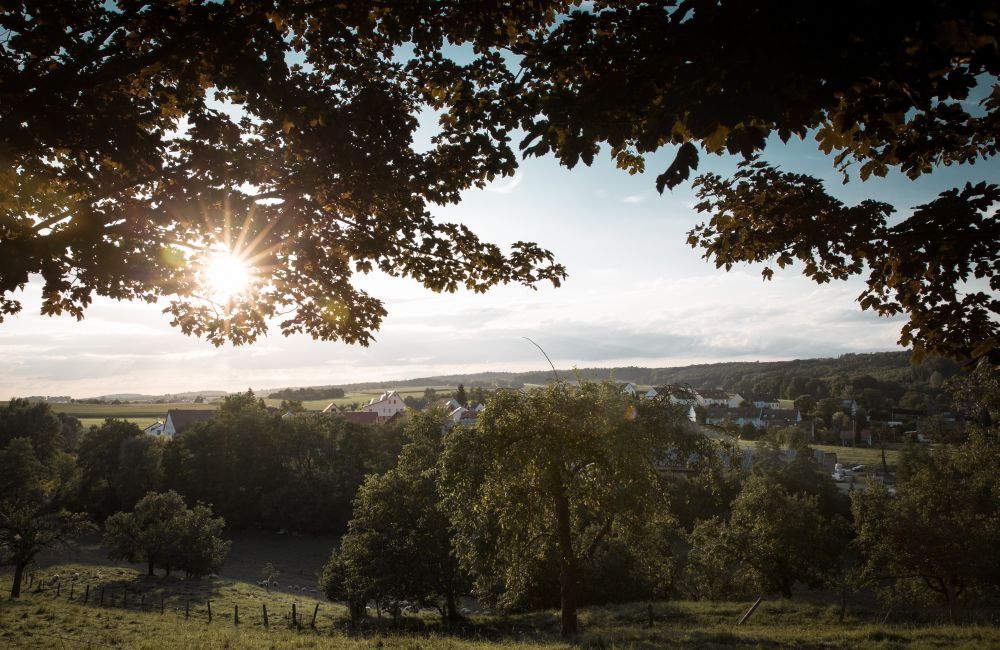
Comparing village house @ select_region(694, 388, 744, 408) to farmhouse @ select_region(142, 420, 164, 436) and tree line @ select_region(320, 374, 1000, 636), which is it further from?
farmhouse @ select_region(142, 420, 164, 436)

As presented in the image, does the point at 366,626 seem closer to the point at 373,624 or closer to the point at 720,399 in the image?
the point at 373,624

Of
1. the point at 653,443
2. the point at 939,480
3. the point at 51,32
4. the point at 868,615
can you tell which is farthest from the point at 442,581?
the point at 939,480

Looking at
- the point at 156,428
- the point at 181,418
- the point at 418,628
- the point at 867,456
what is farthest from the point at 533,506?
the point at 156,428

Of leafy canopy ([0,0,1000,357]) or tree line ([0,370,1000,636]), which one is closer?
leafy canopy ([0,0,1000,357])

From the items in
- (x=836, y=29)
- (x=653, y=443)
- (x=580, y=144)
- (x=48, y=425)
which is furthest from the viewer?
(x=48, y=425)

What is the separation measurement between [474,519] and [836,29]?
18.2 m

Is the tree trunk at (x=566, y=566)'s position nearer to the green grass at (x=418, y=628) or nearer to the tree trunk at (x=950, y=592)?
the green grass at (x=418, y=628)

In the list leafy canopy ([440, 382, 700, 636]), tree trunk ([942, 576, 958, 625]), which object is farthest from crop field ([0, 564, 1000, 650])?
tree trunk ([942, 576, 958, 625])

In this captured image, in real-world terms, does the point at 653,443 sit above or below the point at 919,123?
below

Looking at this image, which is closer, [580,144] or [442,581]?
[580,144]

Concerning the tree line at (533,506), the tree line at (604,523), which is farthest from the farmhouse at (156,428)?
the tree line at (604,523)

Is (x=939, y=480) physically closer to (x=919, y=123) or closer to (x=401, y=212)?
(x=919, y=123)

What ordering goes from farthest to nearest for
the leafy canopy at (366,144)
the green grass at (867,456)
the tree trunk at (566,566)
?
the green grass at (867,456) → the tree trunk at (566,566) → the leafy canopy at (366,144)

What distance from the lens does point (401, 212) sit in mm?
7160
